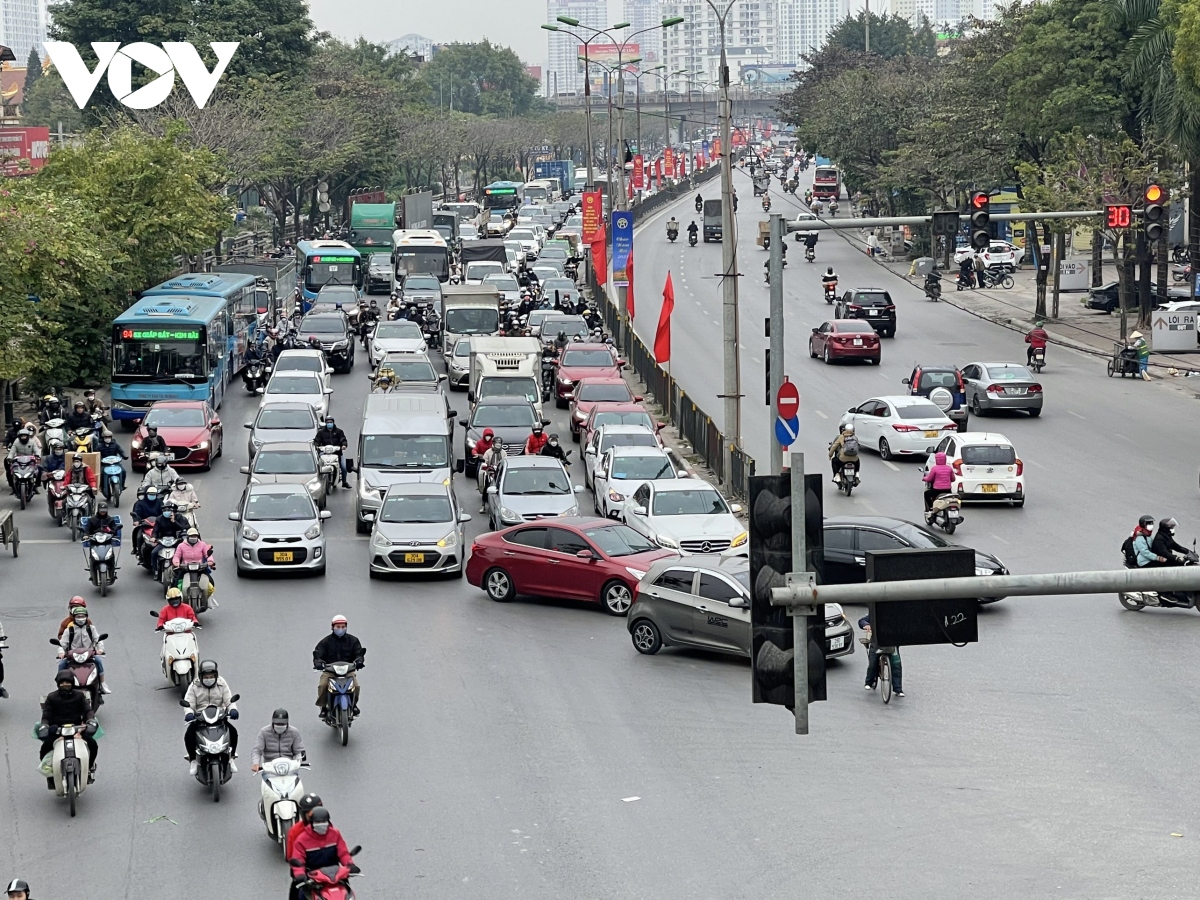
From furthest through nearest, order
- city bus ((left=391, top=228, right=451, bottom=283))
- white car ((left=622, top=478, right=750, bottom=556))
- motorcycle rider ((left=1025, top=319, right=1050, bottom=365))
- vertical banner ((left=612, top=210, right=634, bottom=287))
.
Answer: city bus ((left=391, top=228, right=451, bottom=283)) → vertical banner ((left=612, top=210, right=634, bottom=287)) → motorcycle rider ((left=1025, top=319, right=1050, bottom=365)) → white car ((left=622, top=478, right=750, bottom=556))

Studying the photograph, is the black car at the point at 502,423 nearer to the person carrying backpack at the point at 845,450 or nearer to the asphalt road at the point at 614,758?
the person carrying backpack at the point at 845,450

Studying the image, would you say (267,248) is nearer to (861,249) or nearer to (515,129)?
(861,249)

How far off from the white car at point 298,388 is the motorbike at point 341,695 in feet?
71.2

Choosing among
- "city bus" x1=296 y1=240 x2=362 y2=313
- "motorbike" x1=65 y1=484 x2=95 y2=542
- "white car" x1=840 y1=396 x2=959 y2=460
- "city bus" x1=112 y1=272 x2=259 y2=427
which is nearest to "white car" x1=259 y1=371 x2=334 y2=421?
"city bus" x1=112 y1=272 x2=259 y2=427

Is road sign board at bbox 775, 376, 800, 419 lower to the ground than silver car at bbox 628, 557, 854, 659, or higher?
higher

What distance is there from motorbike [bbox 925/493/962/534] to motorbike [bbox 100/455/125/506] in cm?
1474

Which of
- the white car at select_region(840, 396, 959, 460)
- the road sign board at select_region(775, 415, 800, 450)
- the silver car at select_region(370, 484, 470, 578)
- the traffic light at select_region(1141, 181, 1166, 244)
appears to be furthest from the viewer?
the white car at select_region(840, 396, 959, 460)

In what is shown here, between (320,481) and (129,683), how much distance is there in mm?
10926

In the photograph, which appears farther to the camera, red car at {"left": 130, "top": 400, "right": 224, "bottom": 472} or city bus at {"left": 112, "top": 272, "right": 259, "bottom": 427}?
city bus at {"left": 112, "top": 272, "right": 259, "bottom": 427}

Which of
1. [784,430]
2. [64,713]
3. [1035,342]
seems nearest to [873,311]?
[1035,342]

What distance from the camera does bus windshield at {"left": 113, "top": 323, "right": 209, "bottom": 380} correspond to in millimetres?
41469

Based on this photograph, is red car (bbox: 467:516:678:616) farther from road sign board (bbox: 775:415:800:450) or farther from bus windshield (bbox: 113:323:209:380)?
bus windshield (bbox: 113:323:209:380)

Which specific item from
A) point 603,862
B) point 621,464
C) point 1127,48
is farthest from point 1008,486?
point 1127,48

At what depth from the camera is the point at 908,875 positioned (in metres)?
14.9
